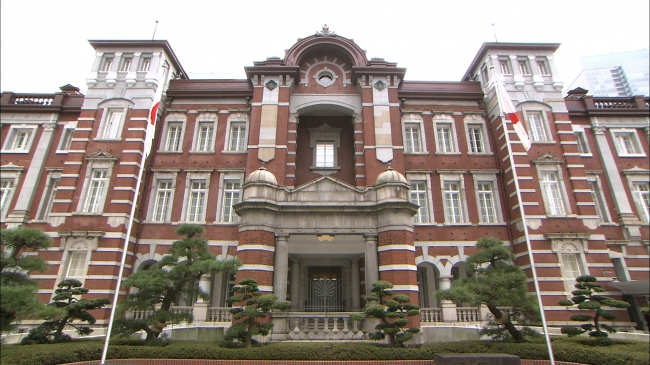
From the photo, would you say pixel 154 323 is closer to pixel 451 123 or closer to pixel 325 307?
pixel 325 307

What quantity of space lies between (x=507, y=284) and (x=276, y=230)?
864 cm

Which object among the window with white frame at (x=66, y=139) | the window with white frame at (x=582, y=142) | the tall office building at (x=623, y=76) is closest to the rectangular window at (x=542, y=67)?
the window with white frame at (x=582, y=142)

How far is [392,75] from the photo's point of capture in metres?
21.1

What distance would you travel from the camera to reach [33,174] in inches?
829

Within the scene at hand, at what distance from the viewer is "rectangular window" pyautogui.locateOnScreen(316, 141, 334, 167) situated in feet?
70.6

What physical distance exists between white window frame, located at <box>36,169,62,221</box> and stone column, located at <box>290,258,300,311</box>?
1374 centimetres

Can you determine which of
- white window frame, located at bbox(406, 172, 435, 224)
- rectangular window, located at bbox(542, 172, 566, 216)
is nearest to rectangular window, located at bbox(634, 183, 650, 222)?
rectangular window, located at bbox(542, 172, 566, 216)

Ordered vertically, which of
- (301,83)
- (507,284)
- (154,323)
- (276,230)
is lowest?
(154,323)

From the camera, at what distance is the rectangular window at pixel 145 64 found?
70.5 feet

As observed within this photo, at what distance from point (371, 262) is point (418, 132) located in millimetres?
10824

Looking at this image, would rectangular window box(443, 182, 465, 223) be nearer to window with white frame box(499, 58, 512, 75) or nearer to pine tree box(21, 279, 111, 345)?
window with white frame box(499, 58, 512, 75)

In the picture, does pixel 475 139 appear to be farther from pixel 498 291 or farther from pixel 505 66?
pixel 498 291

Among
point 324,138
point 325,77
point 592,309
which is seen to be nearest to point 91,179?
point 324,138

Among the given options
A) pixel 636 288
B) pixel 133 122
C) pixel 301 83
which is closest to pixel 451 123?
pixel 301 83
